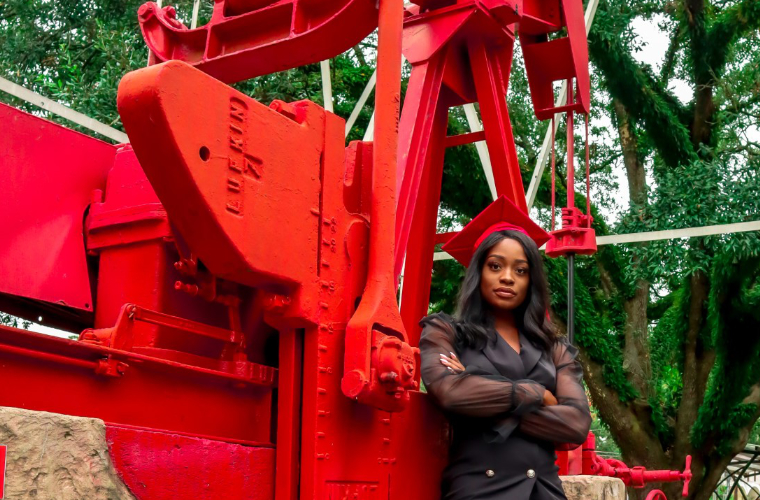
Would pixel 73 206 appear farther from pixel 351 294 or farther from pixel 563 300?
pixel 563 300

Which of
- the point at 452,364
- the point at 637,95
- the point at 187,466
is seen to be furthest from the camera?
the point at 637,95

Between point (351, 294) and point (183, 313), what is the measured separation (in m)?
0.53

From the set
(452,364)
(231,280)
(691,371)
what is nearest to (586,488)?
(452,364)

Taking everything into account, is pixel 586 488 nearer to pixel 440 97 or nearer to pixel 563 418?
pixel 563 418

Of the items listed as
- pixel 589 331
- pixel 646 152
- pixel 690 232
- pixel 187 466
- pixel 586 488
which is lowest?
pixel 586 488

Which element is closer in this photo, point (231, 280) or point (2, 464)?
point (2, 464)

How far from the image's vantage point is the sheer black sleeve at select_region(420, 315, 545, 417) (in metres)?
2.98

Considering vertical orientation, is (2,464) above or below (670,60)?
below

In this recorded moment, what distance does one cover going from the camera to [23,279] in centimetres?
318

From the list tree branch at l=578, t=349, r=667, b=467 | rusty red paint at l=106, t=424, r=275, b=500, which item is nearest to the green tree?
tree branch at l=578, t=349, r=667, b=467

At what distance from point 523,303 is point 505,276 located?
0.14 m

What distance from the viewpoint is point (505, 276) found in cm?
333

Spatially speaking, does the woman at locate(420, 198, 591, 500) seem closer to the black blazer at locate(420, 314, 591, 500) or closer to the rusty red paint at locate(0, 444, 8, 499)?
the black blazer at locate(420, 314, 591, 500)

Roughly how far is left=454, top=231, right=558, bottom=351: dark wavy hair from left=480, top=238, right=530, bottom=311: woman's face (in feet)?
0.05
